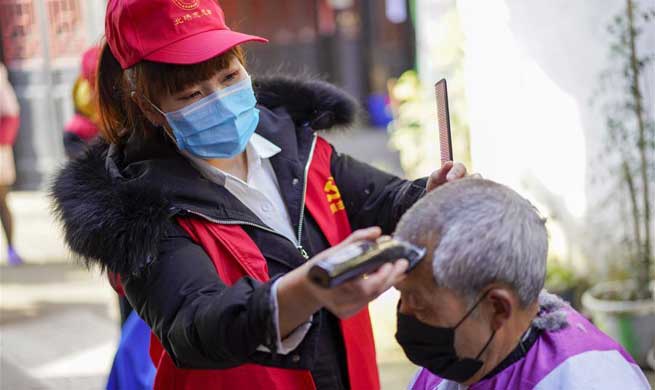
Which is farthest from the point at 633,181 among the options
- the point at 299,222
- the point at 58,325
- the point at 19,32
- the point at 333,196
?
the point at 19,32

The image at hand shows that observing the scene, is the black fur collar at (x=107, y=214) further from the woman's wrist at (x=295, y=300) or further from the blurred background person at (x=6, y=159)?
the blurred background person at (x=6, y=159)

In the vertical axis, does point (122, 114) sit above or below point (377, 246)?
above

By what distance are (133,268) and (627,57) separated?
329 centimetres

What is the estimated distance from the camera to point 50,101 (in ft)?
30.5

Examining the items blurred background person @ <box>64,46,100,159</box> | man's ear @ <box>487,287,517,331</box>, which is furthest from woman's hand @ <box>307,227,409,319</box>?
blurred background person @ <box>64,46,100,159</box>

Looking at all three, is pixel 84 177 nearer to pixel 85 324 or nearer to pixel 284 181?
pixel 284 181

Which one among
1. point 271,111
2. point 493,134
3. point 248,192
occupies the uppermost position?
point 271,111

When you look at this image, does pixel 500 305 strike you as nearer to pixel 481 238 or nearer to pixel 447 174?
pixel 481 238

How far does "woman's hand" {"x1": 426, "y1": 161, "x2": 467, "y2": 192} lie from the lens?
6.03 ft

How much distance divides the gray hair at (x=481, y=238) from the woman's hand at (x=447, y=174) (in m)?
0.17

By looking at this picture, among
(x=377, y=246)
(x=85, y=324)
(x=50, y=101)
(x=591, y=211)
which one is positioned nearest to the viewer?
(x=377, y=246)

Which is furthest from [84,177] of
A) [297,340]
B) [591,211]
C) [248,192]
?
[591,211]

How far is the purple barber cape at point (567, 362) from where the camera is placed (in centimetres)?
168

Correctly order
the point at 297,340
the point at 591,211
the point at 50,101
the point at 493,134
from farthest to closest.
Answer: the point at 50,101
the point at 493,134
the point at 591,211
the point at 297,340
